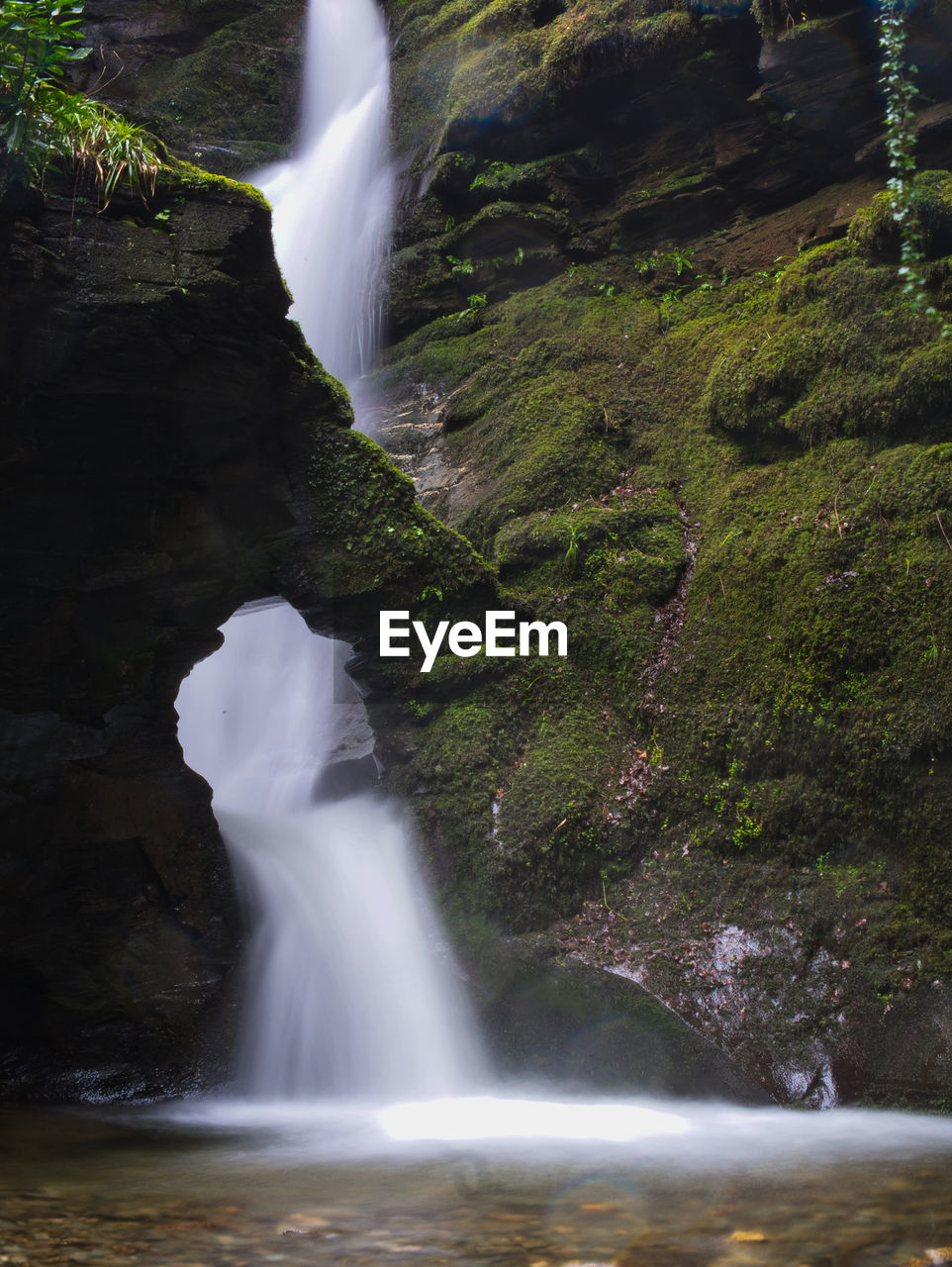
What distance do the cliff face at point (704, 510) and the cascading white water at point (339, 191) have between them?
0.77m

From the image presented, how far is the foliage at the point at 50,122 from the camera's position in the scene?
5.15 m

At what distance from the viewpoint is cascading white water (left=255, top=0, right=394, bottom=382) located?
11.6 meters

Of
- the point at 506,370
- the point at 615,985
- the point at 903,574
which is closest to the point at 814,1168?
the point at 615,985

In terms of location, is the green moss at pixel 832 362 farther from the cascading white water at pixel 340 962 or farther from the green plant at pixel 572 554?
the cascading white water at pixel 340 962

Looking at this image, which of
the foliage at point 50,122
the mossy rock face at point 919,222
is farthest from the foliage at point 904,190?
the foliage at point 50,122

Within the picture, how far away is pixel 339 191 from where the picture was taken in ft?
42.2

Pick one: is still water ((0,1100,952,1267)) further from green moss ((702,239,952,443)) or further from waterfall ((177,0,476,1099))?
green moss ((702,239,952,443))

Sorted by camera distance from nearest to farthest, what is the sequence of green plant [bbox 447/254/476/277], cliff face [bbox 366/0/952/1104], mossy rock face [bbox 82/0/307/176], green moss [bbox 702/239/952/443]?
cliff face [bbox 366/0/952/1104] < green moss [bbox 702/239/952/443] < green plant [bbox 447/254/476/277] < mossy rock face [bbox 82/0/307/176]

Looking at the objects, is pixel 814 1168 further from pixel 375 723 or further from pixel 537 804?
pixel 375 723

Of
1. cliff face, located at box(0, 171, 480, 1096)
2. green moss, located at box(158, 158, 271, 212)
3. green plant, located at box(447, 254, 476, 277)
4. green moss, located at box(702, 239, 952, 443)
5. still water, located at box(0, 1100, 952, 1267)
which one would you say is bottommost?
still water, located at box(0, 1100, 952, 1267)

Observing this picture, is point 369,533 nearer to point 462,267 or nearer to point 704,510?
point 704,510

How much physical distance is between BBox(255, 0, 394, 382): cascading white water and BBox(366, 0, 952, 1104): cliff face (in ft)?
2.54

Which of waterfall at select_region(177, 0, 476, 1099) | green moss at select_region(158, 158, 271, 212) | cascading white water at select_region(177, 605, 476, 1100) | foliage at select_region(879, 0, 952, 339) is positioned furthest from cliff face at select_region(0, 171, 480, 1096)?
foliage at select_region(879, 0, 952, 339)

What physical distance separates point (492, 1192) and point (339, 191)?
43.1ft
